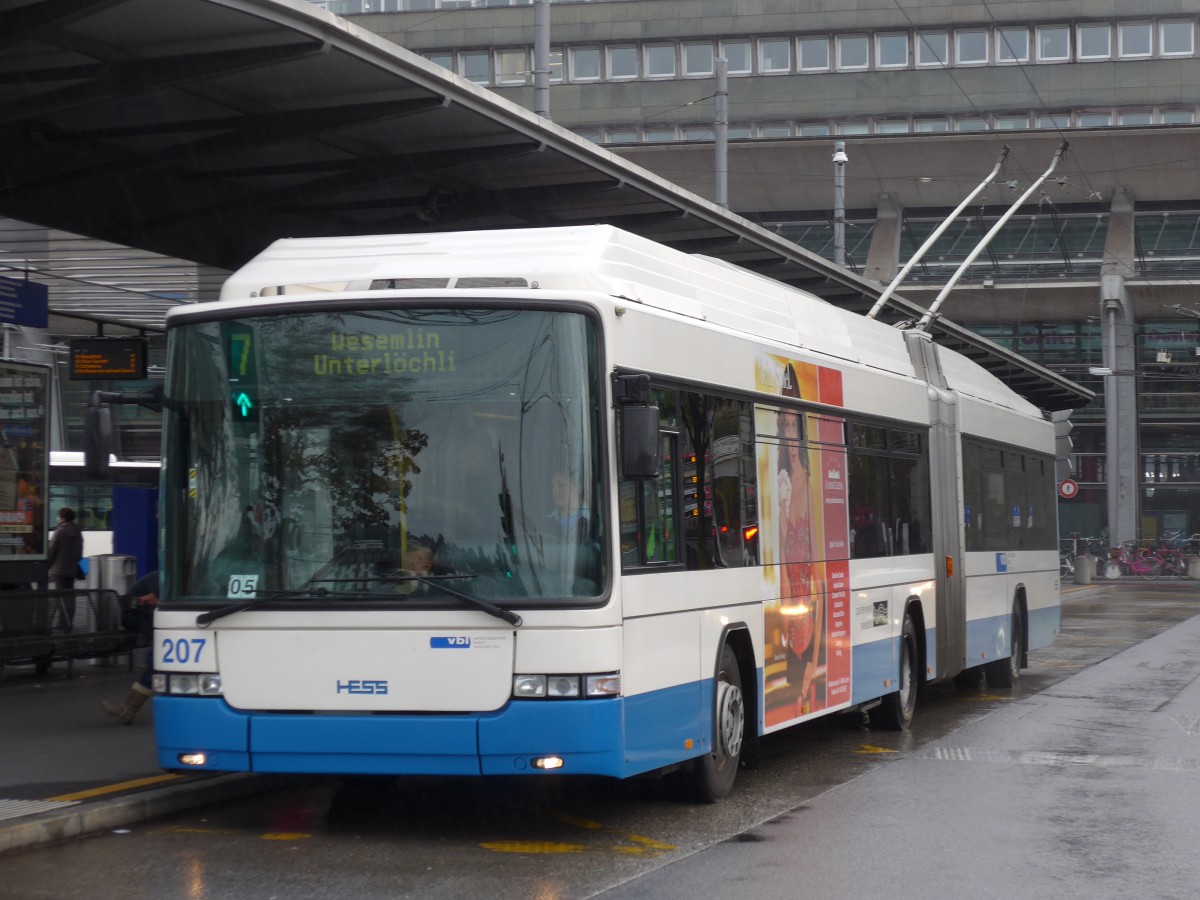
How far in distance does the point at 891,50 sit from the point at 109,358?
41070 mm

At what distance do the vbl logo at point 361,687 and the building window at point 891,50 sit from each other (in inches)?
1904

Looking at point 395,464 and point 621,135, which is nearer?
point 395,464

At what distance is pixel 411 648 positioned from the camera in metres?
8.09

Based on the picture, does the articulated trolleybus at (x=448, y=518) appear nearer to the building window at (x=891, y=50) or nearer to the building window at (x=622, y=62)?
the building window at (x=891, y=50)

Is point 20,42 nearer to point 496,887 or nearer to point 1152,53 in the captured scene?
point 496,887

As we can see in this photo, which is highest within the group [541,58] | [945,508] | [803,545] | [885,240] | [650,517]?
[885,240]

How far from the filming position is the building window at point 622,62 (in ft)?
181

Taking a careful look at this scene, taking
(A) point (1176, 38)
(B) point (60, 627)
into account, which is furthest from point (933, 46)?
(B) point (60, 627)

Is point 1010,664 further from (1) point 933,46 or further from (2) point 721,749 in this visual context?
(1) point 933,46

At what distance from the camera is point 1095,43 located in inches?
2077

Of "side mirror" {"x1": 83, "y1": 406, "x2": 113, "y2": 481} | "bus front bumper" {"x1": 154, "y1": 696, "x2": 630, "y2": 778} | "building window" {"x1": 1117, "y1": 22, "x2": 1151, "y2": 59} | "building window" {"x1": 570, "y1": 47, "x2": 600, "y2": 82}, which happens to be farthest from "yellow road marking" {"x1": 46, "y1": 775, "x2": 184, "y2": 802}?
"building window" {"x1": 1117, "y1": 22, "x2": 1151, "y2": 59}

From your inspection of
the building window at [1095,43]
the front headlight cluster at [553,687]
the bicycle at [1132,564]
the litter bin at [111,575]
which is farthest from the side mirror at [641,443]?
the building window at [1095,43]

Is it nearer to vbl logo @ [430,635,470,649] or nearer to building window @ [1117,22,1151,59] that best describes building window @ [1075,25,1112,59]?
building window @ [1117,22,1151,59]

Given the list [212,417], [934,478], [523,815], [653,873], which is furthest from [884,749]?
[212,417]
